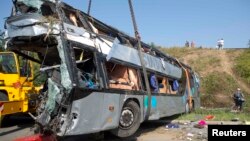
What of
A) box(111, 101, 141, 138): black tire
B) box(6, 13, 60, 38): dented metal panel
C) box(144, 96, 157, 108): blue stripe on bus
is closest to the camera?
box(6, 13, 60, 38): dented metal panel

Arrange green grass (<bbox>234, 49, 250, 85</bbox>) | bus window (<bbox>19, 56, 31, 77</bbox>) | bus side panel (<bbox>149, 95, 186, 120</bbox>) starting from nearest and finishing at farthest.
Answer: bus side panel (<bbox>149, 95, 186, 120</bbox>) < bus window (<bbox>19, 56, 31, 77</bbox>) < green grass (<bbox>234, 49, 250, 85</bbox>)

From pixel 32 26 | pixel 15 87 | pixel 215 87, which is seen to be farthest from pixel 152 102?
pixel 215 87

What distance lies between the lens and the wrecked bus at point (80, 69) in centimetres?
672

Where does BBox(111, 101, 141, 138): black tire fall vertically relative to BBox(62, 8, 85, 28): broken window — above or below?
below

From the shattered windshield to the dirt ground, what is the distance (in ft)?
6.88

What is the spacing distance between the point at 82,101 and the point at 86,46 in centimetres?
130

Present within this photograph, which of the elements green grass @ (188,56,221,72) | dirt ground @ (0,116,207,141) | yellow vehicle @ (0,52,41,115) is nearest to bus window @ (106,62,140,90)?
dirt ground @ (0,116,207,141)

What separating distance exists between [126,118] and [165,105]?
2.91m

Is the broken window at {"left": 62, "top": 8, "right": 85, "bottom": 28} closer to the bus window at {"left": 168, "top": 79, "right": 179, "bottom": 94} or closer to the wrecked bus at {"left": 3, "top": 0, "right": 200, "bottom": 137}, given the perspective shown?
the wrecked bus at {"left": 3, "top": 0, "right": 200, "bottom": 137}

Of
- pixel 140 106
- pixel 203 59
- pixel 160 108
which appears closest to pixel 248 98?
pixel 203 59

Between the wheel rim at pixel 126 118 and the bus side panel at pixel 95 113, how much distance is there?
0.43 meters

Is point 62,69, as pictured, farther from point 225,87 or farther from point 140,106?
point 225,87

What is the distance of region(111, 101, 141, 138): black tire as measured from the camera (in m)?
8.23

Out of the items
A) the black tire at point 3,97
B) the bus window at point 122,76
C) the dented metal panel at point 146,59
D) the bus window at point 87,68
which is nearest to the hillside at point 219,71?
the dented metal panel at point 146,59
